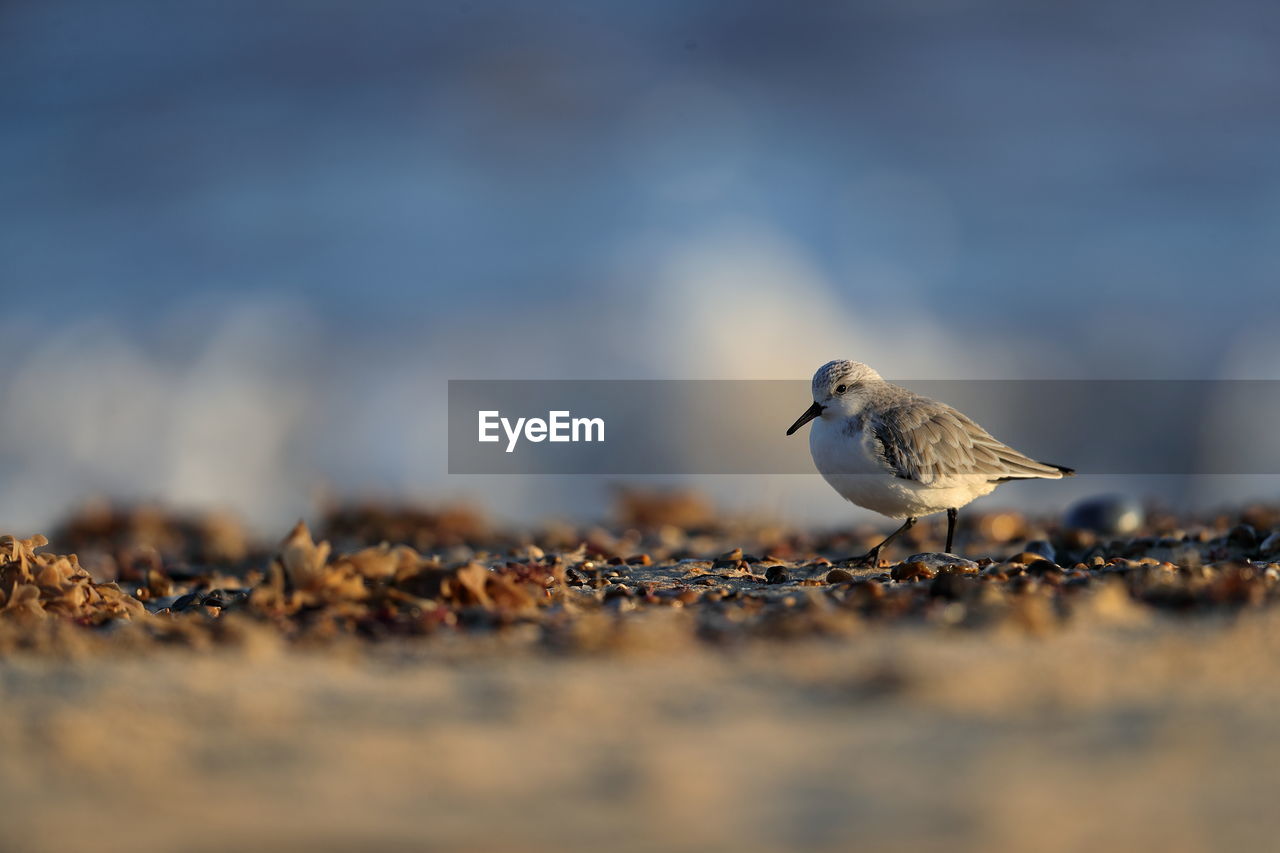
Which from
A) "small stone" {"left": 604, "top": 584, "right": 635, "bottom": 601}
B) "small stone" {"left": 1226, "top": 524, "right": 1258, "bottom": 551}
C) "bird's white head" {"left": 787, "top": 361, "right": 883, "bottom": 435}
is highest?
"bird's white head" {"left": 787, "top": 361, "right": 883, "bottom": 435}

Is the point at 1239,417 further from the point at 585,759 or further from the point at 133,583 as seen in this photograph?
the point at 585,759

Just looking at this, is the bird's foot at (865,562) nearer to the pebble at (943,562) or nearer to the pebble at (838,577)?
the pebble at (943,562)

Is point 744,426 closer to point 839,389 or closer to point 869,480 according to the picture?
point 839,389

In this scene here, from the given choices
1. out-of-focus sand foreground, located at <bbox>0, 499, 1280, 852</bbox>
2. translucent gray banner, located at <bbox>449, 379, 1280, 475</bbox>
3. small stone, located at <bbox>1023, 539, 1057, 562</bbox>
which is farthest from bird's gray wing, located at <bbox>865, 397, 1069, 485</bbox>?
translucent gray banner, located at <bbox>449, 379, 1280, 475</bbox>

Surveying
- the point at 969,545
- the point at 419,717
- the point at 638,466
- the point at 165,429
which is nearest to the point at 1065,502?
the point at 638,466

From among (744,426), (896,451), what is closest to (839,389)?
(896,451)

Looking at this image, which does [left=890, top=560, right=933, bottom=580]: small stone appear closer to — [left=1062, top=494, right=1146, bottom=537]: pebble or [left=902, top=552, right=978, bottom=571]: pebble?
[left=902, top=552, right=978, bottom=571]: pebble

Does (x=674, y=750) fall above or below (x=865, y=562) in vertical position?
below
